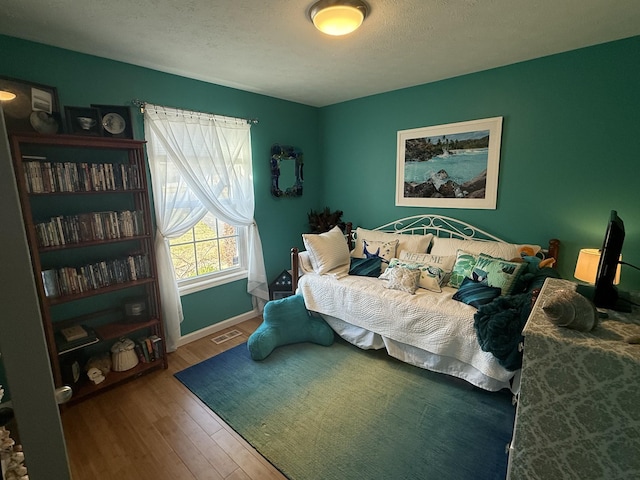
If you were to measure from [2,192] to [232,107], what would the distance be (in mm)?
2884

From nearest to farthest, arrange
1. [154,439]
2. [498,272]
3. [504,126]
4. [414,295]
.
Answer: [154,439] → [498,272] → [414,295] → [504,126]

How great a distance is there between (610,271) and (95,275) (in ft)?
9.76

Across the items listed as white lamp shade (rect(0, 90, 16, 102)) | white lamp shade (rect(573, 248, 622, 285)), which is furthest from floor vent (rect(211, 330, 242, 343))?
white lamp shade (rect(573, 248, 622, 285))

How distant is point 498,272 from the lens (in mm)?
2314

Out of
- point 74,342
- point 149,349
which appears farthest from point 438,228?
point 74,342

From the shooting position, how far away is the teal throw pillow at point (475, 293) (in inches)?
85.8

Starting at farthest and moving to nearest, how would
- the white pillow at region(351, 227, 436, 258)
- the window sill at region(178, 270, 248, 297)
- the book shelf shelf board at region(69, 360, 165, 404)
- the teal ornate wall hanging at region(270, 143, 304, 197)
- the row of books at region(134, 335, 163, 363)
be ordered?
the teal ornate wall hanging at region(270, 143, 304, 197) < the white pillow at region(351, 227, 436, 258) < the window sill at region(178, 270, 248, 297) < the row of books at region(134, 335, 163, 363) < the book shelf shelf board at region(69, 360, 165, 404)

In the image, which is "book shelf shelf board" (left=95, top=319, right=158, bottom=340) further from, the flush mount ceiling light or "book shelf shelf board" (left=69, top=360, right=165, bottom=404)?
the flush mount ceiling light

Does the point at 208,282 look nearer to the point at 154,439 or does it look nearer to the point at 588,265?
the point at 154,439

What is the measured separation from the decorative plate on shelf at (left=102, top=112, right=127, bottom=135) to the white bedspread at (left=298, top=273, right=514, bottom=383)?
1.93 meters

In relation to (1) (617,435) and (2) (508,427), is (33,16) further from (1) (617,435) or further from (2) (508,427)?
(2) (508,427)

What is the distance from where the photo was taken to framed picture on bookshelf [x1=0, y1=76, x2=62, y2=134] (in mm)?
1862

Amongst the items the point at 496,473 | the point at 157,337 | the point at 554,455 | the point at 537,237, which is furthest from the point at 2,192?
the point at 537,237

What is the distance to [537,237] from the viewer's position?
265 cm
